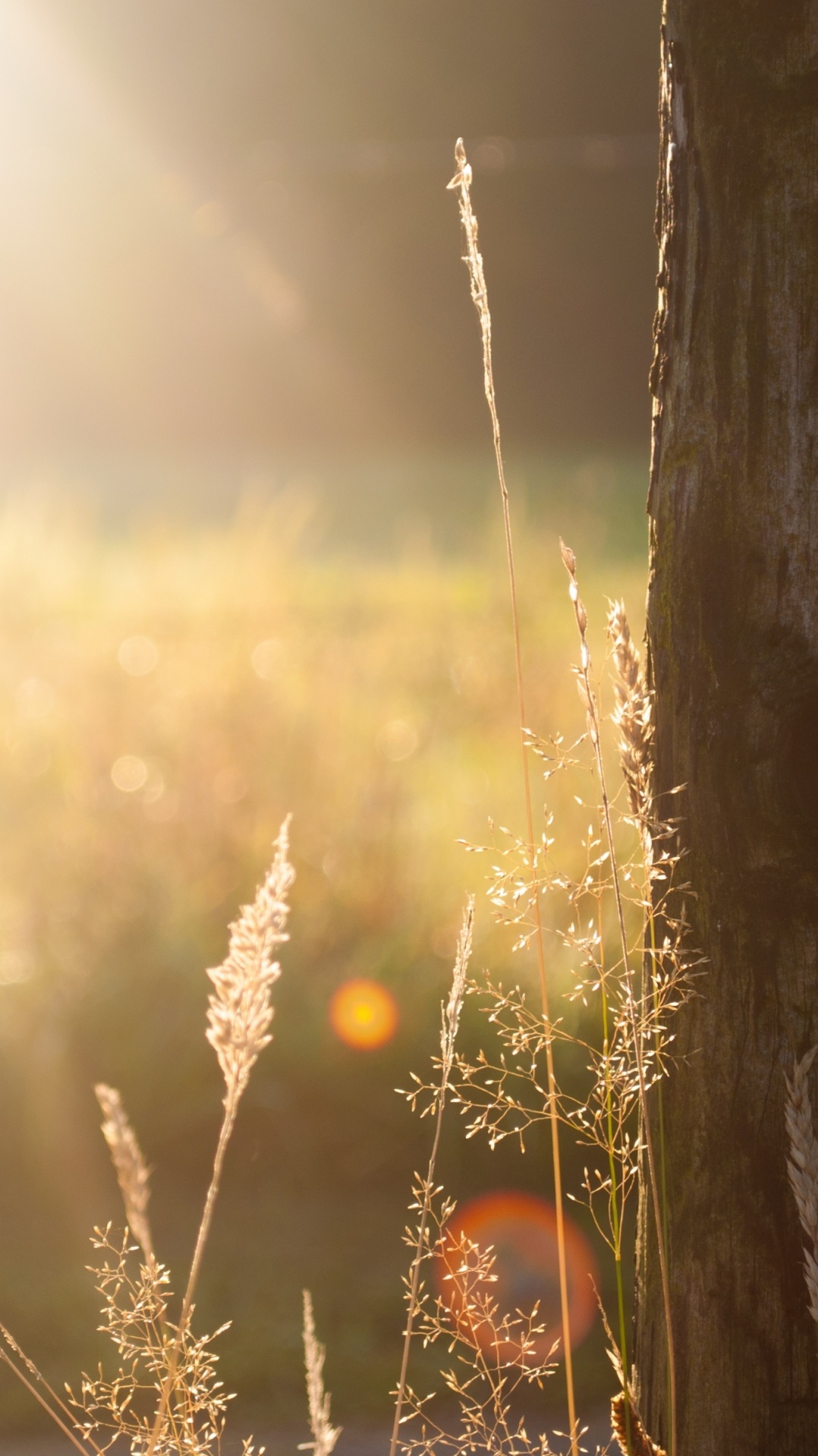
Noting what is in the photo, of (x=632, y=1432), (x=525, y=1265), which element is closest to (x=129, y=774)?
(x=525, y=1265)

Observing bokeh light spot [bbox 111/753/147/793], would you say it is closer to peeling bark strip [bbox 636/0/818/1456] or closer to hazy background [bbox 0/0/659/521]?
peeling bark strip [bbox 636/0/818/1456]

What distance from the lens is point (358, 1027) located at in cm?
260

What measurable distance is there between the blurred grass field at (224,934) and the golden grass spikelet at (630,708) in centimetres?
142

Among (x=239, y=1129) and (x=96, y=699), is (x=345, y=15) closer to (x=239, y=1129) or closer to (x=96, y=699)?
(x=96, y=699)

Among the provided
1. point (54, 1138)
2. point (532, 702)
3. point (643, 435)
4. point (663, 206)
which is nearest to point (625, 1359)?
point (663, 206)

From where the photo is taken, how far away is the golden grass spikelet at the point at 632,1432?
111 cm

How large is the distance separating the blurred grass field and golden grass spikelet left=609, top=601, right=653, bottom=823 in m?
1.42

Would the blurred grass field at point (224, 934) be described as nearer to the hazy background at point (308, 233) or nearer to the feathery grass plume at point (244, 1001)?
the feathery grass plume at point (244, 1001)

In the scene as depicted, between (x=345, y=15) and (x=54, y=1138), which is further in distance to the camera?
(x=345, y=15)

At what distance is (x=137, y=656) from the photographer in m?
3.52

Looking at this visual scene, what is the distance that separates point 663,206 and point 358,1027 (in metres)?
1.96

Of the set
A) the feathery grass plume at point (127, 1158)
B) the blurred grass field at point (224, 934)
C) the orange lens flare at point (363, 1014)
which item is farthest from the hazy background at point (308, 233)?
the feathery grass plume at point (127, 1158)

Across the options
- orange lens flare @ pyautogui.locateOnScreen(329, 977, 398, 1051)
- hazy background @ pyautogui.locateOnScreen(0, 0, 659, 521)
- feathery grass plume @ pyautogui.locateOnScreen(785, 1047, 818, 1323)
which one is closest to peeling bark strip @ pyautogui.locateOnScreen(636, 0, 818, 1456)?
A: feathery grass plume @ pyautogui.locateOnScreen(785, 1047, 818, 1323)

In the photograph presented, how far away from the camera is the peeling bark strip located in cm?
101
